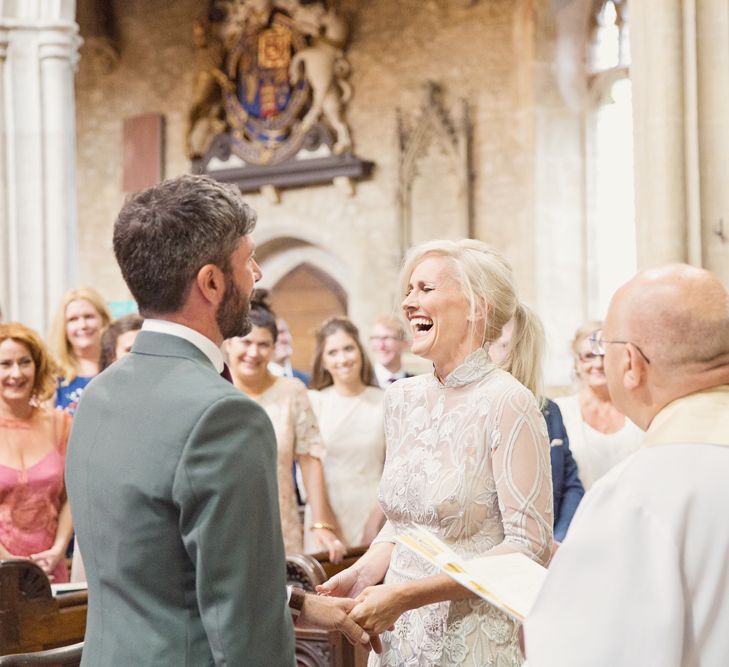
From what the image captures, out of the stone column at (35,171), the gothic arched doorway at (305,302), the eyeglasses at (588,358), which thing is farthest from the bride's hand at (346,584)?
the gothic arched doorway at (305,302)

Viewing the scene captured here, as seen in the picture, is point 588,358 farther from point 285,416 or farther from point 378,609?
point 378,609

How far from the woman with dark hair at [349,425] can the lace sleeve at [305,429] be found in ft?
1.19

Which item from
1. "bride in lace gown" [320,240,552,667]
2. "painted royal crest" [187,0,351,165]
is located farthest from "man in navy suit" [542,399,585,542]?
"painted royal crest" [187,0,351,165]

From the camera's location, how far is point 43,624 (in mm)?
3375

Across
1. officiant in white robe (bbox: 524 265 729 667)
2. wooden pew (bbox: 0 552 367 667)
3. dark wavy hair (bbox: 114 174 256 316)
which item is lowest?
wooden pew (bbox: 0 552 367 667)

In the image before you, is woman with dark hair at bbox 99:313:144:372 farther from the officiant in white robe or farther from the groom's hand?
the officiant in white robe

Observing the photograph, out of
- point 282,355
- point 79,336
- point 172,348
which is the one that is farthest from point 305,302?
point 172,348

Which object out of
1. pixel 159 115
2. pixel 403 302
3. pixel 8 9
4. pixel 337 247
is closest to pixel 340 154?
pixel 337 247

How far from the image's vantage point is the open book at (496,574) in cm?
189

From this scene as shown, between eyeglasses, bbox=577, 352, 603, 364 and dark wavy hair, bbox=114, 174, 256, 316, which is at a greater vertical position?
dark wavy hair, bbox=114, 174, 256, 316

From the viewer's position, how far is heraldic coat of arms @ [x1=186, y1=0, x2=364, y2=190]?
448 inches

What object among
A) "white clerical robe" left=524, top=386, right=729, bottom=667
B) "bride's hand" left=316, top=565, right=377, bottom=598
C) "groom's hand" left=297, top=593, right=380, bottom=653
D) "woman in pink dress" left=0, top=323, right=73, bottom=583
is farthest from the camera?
"woman in pink dress" left=0, top=323, right=73, bottom=583

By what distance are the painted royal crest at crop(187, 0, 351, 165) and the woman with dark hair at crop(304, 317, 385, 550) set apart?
618 centimetres

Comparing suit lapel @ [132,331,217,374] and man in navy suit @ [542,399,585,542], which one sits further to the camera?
man in navy suit @ [542,399,585,542]
